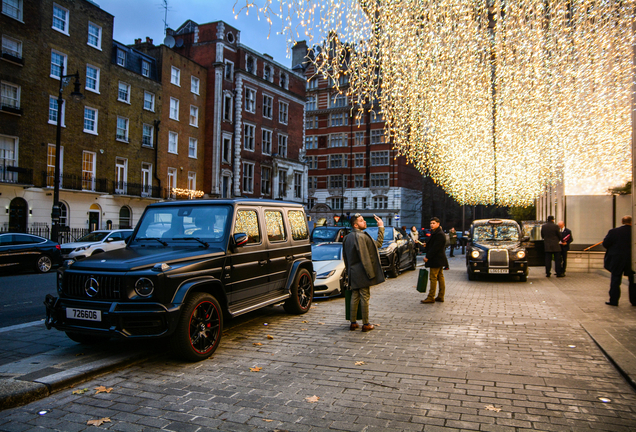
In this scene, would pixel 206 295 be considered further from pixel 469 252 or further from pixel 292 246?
pixel 469 252

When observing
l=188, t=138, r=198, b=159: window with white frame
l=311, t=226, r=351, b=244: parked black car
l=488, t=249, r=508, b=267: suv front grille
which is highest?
l=188, t=138, r=198, b=159: window with white frame

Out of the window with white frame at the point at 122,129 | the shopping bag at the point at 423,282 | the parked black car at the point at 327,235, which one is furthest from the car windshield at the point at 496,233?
the window with white frame at the point at 122,129

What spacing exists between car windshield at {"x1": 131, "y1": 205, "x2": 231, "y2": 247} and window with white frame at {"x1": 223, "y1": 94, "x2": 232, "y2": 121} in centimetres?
3451

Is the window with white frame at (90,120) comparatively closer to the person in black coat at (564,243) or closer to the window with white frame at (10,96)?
the window with white frame at (10,96)

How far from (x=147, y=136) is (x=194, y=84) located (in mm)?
7468

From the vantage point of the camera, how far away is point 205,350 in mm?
5383

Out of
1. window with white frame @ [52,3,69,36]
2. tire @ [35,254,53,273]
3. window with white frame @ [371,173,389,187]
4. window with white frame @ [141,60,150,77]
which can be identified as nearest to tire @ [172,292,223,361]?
tire @ [35,254,53,273]

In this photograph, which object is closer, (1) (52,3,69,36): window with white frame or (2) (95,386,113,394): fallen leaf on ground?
(2) (95,386,113,394): fallen leaf on ground

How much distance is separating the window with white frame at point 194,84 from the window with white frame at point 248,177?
789 centimetres

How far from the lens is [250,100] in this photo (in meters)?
41.9

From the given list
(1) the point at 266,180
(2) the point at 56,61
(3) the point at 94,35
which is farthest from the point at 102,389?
(1) the point at 266,180

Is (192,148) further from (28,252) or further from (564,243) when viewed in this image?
(564,243)

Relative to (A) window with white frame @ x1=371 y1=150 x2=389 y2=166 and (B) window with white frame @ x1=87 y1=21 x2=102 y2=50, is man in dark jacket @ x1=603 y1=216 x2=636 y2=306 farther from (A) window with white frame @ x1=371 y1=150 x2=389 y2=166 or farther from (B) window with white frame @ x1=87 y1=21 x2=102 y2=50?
(A) window with white frame @ x1=371 y1=150 x2=389 y2=166

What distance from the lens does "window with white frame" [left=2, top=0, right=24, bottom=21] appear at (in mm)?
23217
